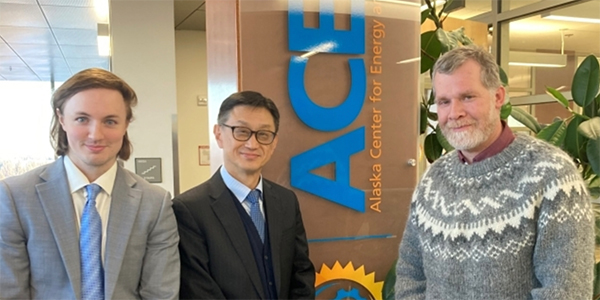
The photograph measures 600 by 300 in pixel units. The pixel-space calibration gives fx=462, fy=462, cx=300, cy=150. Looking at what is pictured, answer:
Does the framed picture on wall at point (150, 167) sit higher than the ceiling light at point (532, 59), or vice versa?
the ceiling light at point (532, 59)

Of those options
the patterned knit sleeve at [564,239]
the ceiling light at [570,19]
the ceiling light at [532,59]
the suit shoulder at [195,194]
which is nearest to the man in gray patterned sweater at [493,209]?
the patterned knit sleeve at [564,239]

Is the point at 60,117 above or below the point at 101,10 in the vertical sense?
below

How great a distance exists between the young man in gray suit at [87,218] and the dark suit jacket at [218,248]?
0.23 feet

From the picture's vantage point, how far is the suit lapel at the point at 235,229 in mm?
1656

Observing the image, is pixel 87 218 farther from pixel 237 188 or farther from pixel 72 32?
pixel 72 32

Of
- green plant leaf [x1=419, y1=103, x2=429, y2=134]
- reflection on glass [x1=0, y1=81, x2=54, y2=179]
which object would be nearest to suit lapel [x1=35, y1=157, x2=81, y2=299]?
green plant leaf [x1=419, y1=103, x2=429, y2=134]

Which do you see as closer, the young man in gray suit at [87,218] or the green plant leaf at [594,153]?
the young man in gray suit at [87,218]

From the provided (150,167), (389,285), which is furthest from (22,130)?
(389,285)

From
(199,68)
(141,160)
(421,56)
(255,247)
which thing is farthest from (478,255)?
(199,68)

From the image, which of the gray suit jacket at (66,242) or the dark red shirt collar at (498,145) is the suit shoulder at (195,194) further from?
the dark red shirt collar at (498,145)

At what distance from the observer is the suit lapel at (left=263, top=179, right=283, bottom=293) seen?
1.71 m

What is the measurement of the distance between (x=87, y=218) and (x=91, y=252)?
0.35ft

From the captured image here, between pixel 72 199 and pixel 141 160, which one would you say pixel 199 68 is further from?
pixel 72 199

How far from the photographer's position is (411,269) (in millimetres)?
1682
